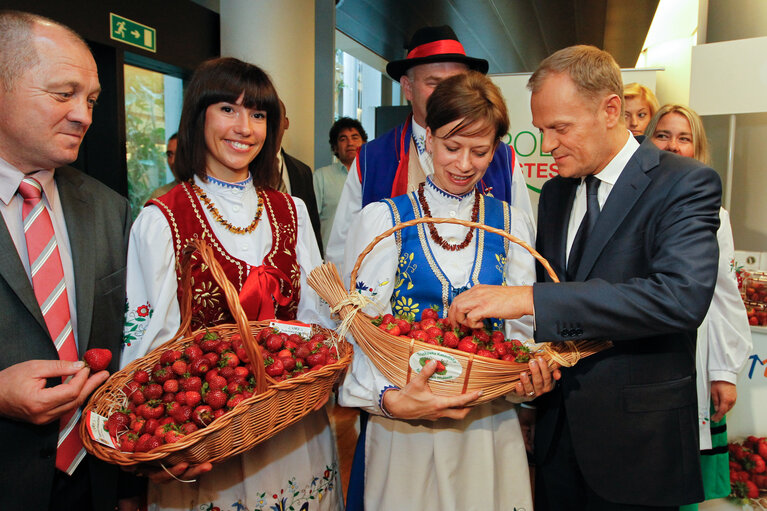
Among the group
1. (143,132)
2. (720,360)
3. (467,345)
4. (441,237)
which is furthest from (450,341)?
(143,132)

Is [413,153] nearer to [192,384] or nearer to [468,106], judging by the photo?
[468,106]

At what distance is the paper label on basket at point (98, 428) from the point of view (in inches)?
48.7

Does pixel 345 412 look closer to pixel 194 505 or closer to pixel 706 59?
pixel 194 505

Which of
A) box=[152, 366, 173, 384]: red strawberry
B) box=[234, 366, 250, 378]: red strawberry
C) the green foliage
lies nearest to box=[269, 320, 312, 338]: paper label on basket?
box=[234, 366, 250, 378]: red strawberry

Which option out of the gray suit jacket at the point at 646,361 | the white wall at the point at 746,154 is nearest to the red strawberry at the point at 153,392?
the gray suit jacket at the point at 646,361

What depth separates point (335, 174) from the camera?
499cm

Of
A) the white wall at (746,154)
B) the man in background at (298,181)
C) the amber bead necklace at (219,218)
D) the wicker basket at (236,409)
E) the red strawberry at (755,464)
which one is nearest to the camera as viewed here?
the wicker basket at (236,409)

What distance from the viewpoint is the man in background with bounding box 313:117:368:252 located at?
16.2 ft

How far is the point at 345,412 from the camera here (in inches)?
167

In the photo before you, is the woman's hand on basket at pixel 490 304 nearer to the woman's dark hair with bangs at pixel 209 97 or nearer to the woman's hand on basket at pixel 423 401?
the woman's hand on basket at pixel 423 401

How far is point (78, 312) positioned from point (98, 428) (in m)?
0.33

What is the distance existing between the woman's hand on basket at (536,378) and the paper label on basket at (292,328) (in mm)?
595

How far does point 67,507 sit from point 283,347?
699 mm

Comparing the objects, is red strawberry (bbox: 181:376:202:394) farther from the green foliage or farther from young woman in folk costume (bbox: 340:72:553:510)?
the green foliage
